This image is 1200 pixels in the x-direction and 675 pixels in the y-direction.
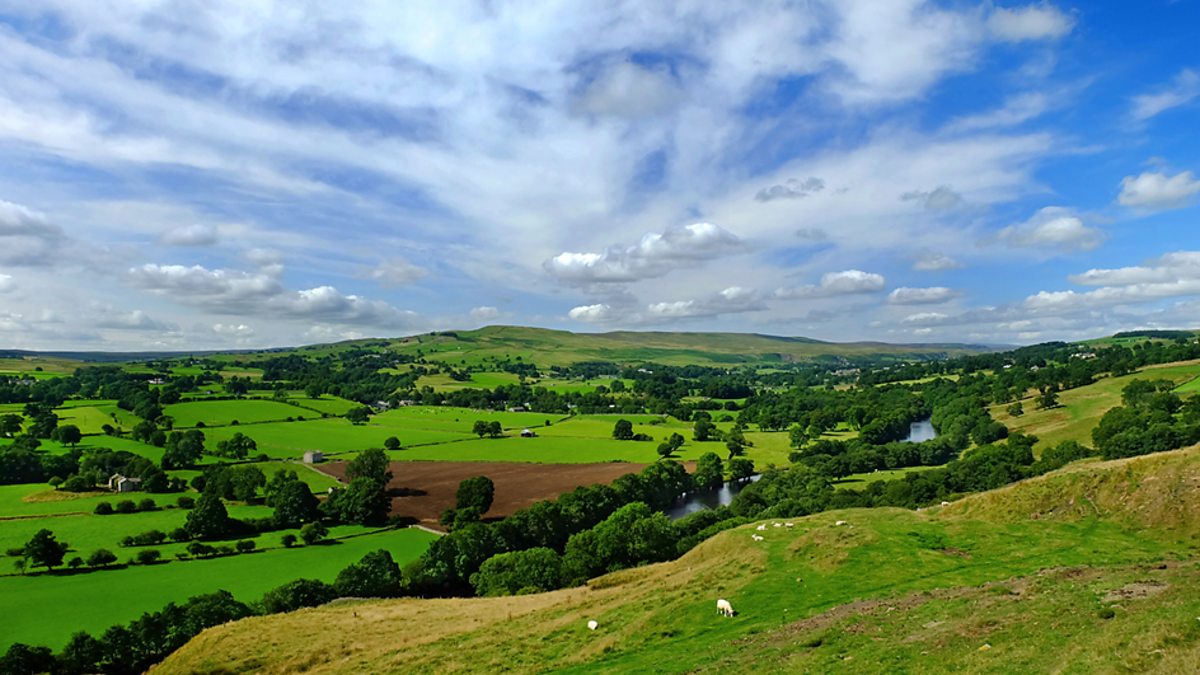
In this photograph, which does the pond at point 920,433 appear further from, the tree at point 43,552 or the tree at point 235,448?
the tree at point 43,552

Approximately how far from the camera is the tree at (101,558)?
222 ft

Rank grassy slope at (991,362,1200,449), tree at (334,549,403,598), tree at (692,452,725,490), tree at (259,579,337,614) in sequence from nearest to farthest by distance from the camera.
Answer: tree at (259,579,337,614)
tree at (334,549,403,598)
tree at (692,452,725,490)
grassy slope at (991,362,1200,449)

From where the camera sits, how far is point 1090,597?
23922mm

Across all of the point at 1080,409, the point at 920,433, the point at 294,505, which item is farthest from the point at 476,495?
the point at 920,433

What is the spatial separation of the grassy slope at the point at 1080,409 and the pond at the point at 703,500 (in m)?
59.6

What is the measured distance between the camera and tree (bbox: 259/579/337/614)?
55.8 metres

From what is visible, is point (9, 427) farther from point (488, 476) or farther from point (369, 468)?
point (488, 476)

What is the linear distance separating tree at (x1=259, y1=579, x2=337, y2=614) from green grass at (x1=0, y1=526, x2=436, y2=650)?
5798mm

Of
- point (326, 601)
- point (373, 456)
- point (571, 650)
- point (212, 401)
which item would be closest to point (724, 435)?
point (373, 456)

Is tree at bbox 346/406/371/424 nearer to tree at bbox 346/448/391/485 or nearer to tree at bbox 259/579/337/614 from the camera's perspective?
tree at bbox 346/448/391/485

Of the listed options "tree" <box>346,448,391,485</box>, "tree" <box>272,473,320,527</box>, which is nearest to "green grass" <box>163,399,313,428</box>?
"tree" <box>346,448,391,485</box>

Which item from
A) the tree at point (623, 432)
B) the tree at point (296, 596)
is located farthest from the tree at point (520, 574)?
the tree at point (623, 432)

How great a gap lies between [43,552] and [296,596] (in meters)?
Answer: 33.3

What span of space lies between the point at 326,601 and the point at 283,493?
36024 mm
